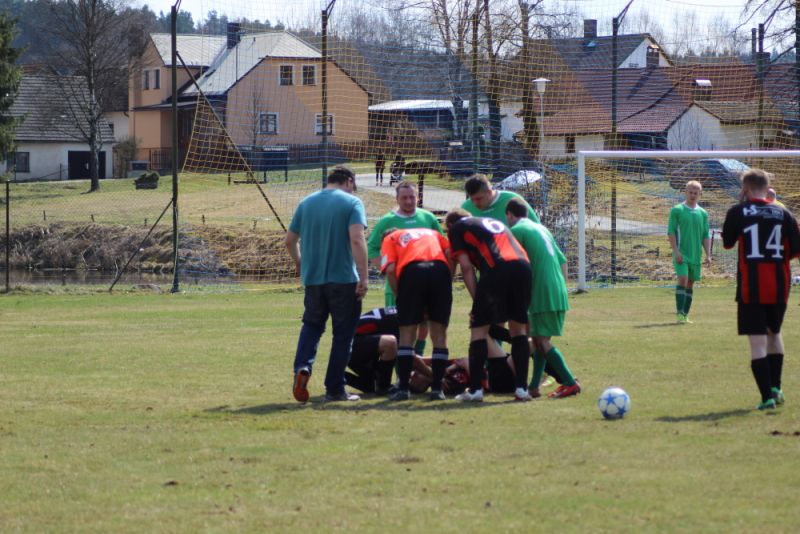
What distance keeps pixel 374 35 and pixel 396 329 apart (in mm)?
13409

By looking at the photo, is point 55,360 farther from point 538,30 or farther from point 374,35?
point 538,30

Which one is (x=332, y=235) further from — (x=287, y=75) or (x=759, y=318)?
(x=287, y=75)

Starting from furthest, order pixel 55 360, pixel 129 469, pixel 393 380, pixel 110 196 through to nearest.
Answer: pixel 110 196 → pixel 55 360 → pixel 393 380 → pixel 129 469

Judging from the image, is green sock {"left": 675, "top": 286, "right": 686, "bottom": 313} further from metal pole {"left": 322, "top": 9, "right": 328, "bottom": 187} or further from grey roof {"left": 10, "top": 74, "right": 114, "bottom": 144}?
grey roof {"left": 10, "top": 74, "right": 114, "bottom": 144}

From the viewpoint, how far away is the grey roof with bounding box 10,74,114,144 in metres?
61.5

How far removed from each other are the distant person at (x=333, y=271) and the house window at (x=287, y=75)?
14268 mm

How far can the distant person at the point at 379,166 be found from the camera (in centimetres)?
2255

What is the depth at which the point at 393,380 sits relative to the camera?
1070 centimetres

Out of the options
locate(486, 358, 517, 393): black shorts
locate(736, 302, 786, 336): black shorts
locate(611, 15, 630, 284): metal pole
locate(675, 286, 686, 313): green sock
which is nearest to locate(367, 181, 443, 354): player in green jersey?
locate(486, 358, 517, 393): black shorts

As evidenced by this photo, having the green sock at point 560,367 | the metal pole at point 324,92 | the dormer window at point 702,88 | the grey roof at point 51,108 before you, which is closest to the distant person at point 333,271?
the green sock at point 560,367

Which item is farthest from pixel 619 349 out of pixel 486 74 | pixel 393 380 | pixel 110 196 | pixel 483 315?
pixel 110 196

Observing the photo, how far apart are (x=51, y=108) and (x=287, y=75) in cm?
4293

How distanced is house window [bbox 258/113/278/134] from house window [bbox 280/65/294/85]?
76 centimetres

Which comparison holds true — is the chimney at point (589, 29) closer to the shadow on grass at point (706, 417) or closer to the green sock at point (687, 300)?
the green sock at point (687, 300)
